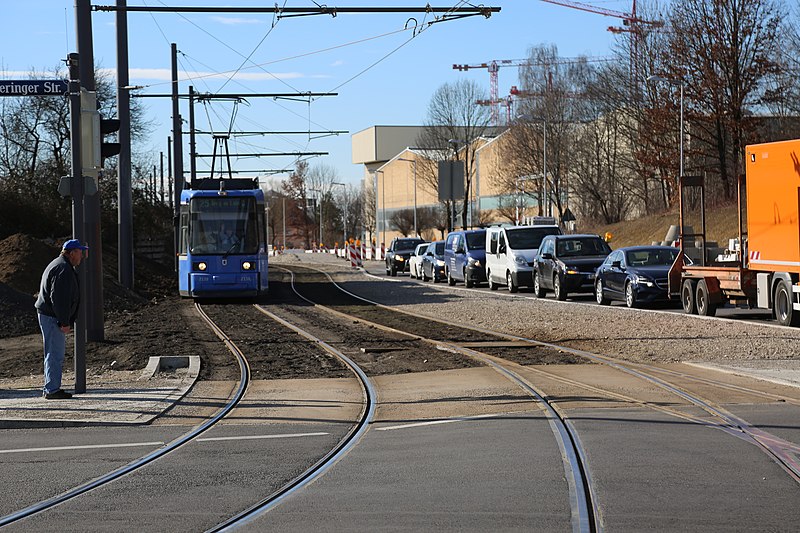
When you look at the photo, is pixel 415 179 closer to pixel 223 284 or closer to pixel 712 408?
pixel 223 284

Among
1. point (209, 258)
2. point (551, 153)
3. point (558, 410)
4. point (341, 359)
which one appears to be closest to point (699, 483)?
point (558, 410)

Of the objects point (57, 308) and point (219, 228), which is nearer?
point (57, 308)

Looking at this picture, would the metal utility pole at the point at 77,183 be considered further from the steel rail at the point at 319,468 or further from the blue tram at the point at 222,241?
the blue tram at the point at 222,241

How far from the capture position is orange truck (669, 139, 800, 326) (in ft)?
66.9

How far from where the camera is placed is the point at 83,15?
59.4 ft

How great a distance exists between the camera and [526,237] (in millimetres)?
36219

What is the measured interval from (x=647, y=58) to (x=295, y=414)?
5434 cm

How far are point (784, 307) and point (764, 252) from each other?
4.56 ft

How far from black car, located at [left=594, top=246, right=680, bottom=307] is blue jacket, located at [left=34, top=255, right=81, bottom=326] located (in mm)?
16778

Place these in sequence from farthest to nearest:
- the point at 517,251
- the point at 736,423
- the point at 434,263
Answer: the point at 434,263, the point at 517,251, the point at 736,423

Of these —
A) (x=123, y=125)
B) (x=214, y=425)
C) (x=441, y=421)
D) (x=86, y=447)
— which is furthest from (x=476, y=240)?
(x=86, y=447)

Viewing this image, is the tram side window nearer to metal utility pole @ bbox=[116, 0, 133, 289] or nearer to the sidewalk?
metal utility pole @ bbox=[116, 0, 133, 289]

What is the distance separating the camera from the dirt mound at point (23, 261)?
96.9ft

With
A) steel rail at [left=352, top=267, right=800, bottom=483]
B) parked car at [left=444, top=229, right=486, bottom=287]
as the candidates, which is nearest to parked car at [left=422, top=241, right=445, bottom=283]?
parked car at [left=444, top=229, right=486, bottom=287]
